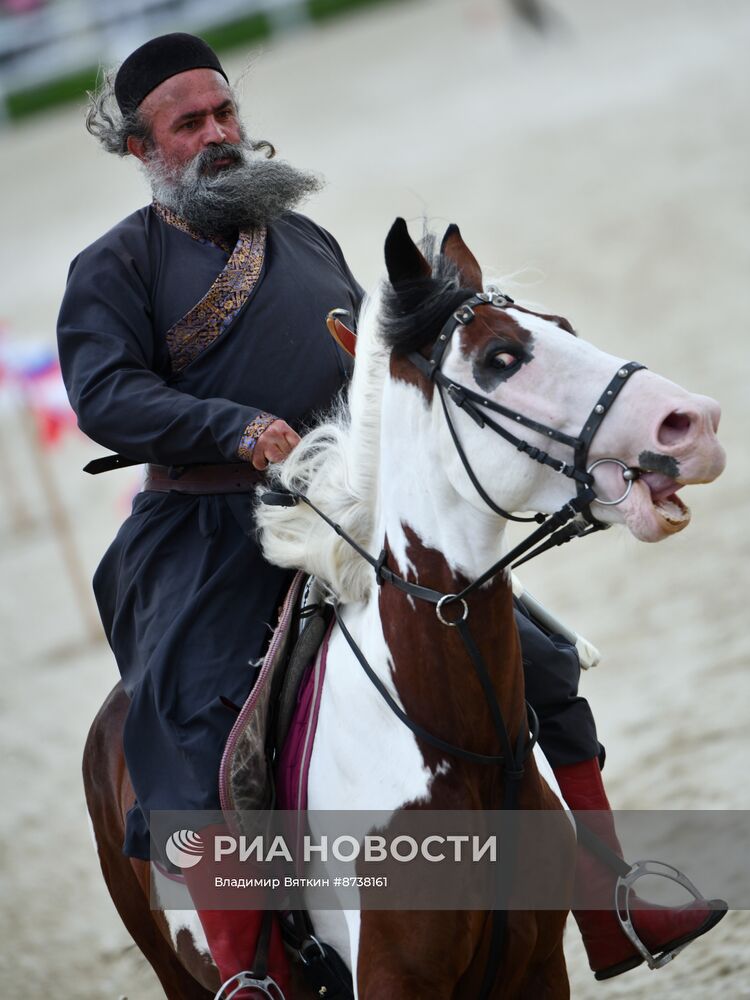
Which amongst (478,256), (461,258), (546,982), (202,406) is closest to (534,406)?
(461,258)

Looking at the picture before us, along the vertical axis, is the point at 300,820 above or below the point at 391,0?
below

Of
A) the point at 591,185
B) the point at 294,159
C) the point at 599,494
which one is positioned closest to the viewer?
the point at 599,494

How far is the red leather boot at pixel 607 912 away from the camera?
316 centimetres

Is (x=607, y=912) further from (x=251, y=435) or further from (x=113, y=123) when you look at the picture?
(x=113, y=123)

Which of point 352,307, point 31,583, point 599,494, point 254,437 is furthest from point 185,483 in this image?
point 31,583

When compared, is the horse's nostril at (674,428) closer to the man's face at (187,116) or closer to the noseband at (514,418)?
the noseband at (514,418)

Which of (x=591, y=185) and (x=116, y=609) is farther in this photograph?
(x=591, y=185)

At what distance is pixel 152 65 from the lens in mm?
3172

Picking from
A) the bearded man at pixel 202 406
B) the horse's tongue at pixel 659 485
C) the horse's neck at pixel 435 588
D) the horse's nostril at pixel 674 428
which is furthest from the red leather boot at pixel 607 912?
the horse's nostril at pixel 674 428

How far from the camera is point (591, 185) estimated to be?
15.9 m

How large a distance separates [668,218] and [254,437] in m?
12.6

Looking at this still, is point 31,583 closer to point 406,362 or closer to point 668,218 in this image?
point 668,218

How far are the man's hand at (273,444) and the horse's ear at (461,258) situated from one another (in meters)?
0.54

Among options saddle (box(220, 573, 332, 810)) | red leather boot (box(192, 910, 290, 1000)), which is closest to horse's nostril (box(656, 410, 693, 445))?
saddle (box(220, 573, 332, 810))
